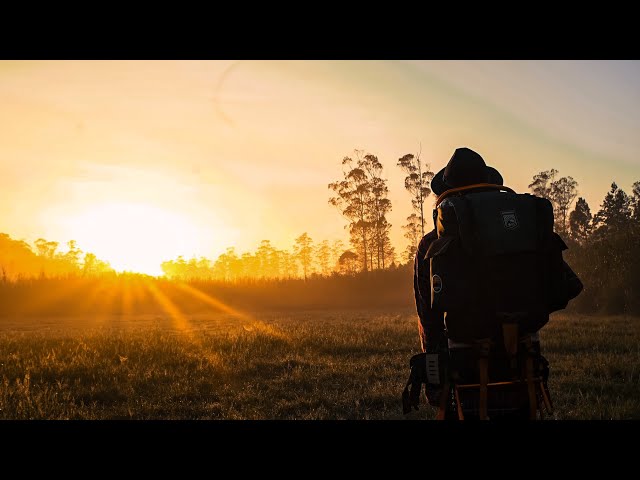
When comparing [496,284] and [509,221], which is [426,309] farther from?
[509,221]

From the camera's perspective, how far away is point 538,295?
354cm

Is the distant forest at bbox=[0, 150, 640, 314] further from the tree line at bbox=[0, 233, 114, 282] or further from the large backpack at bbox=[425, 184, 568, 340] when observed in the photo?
the tree line at bbox=[0, 233, 114, 282]

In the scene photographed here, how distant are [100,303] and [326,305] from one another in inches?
689

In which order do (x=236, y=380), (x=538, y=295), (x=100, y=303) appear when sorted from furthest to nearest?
(x=100, y=303)
(x=236, y=380)
(x=538, y=295)

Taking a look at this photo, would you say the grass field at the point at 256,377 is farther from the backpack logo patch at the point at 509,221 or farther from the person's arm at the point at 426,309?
the backpack logo patch at the point at 509,221

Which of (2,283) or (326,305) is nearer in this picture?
(2,283)

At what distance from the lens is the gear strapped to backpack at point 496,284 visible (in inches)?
137

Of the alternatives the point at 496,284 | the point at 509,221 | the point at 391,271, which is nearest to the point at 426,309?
the point at 496,284

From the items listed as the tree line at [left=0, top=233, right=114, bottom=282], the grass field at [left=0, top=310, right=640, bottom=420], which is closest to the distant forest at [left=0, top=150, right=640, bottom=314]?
the grass field at [left=0, top=310, right=640, bottom=420]

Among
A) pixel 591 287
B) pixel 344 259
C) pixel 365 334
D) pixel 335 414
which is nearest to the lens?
pixel 335 414

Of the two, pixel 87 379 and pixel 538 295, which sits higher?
pixel 538 295

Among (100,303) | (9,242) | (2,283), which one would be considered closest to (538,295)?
(100,303)
